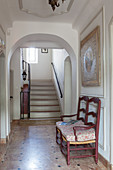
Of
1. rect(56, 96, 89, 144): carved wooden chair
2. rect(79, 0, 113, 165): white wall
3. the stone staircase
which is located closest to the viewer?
rect(79, 0, 113, 165): white wall

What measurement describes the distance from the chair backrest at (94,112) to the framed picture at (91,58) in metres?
0.30

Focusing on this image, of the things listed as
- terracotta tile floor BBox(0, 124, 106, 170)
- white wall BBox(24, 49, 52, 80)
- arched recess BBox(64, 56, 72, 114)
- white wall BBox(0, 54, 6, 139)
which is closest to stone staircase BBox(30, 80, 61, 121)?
arched recess BBox(64, 56, 72, 114)

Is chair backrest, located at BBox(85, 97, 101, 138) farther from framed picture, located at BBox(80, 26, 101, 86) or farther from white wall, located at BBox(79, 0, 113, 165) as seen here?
framed picture, located at BBox(80, 26, 101, 86)

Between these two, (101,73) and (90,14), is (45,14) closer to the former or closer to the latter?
(90,14)

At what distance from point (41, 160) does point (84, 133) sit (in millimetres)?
895

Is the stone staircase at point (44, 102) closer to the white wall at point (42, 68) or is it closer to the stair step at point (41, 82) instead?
the stair step at point (41, 82)

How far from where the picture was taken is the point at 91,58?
307 cm

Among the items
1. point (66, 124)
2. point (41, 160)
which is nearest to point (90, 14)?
point (66, 124)

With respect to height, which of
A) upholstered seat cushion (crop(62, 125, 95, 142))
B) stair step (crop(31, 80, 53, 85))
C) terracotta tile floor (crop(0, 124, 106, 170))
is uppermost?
stair step (crop(31, 80, 53, 85))

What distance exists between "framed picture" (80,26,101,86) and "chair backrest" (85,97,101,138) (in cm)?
30

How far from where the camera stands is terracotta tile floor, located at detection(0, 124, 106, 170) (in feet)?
8.47

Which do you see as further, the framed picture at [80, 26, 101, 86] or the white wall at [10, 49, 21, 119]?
the white wall at [10, 49, 21, 119]

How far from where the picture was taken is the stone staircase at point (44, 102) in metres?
6.36

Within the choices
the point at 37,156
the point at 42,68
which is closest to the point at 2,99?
the point at 37,156
